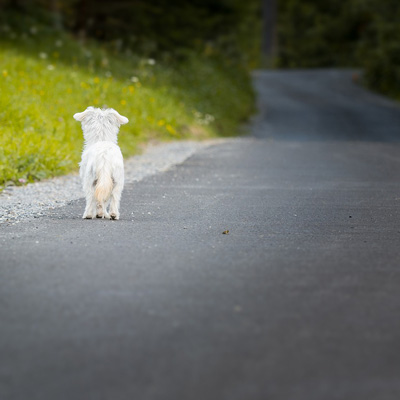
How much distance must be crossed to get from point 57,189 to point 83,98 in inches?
317

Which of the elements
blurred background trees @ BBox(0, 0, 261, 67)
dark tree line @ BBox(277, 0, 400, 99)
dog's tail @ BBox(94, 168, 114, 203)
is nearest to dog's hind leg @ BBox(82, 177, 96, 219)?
dog's tail @ BBox(94, 168, 114, 203)

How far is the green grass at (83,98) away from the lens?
13.8m

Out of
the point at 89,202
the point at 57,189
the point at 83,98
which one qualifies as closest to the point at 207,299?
the point at 89,202

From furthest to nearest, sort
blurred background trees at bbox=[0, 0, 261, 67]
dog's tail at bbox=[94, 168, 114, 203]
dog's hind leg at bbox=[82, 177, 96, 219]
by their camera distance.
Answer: blurred background trees at bbox=[0, 0, 261, 67] < dog's hind leg at bbox=[82, 177, 96, 219] < dog's tail at bbox=[94, 168, 114, 203]

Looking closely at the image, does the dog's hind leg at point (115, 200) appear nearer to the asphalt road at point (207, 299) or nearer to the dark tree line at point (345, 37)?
the asphalt road at point (207, 299)

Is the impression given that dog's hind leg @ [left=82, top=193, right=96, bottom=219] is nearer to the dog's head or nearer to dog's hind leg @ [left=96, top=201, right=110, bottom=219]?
dog's hind leg @ [left=96, top=201, right=110, bottom=219]

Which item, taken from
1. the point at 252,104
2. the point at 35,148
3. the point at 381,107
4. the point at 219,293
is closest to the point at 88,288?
the point at 219,293

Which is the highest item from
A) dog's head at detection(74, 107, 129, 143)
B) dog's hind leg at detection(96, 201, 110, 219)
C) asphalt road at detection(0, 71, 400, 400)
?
dog's head at detection(74, 107, 129, 143)

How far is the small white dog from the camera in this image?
27.9ft

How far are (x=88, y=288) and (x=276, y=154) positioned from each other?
12436 mm

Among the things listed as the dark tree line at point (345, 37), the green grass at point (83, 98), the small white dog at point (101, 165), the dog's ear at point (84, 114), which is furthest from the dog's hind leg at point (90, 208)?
the dark tree line at point (345, 37)

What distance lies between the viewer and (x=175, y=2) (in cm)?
2948

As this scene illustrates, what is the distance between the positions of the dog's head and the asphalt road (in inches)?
39.0

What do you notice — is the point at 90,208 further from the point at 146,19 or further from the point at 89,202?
the point at 146,19
